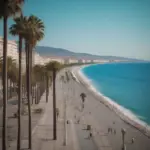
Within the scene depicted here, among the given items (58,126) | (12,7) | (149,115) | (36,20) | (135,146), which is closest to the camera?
(12,7)

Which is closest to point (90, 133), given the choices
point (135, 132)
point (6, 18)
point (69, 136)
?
point (69, 136)

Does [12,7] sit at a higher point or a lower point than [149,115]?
higher

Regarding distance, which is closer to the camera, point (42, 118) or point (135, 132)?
point (135, 132)

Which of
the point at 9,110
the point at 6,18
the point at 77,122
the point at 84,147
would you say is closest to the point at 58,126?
the point at 77,122

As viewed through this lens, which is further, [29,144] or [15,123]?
[15,123]

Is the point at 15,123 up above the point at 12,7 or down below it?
below

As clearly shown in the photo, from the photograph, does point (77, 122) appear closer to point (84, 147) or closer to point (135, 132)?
point (135, 132)

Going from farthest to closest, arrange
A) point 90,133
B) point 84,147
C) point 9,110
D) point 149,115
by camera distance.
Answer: point 149,115
point 9,110
point 90,133
point 84,147

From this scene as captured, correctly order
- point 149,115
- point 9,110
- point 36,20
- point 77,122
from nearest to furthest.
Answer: point 36,20, point 77,122, point 9,110, point 149,115

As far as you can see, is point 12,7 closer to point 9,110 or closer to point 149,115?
point 9,110
